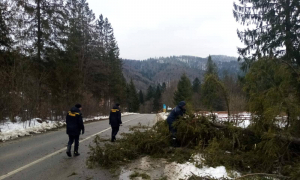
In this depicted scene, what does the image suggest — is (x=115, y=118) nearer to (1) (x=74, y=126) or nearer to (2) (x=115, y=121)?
(2) (x=115, y=121)

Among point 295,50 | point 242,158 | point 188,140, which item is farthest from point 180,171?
point 295,50

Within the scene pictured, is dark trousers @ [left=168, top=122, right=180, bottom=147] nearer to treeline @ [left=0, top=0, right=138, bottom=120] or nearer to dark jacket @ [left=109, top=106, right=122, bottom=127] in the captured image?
dark jacket @ [left=109, top=106, right=122, bottom=127]

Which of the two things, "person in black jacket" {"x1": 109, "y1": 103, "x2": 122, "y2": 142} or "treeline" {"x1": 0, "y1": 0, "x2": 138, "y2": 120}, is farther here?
"treeline" {"x1": 0, "y1": 0, "x2": 138, "y2": 120}

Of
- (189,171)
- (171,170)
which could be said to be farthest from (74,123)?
(189,171)

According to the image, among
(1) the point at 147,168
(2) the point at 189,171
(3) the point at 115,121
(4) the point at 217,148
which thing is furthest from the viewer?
(3) the point at 115,121

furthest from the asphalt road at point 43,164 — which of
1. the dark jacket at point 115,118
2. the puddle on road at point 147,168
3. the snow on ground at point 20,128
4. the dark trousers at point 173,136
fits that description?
the dark trousers at point 173,136

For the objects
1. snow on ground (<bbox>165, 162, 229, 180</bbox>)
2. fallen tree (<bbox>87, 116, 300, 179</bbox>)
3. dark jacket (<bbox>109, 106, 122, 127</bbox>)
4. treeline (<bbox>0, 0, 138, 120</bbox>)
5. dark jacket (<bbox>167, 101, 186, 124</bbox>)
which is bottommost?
snow on ground (<bbox>165, 162, 229, 180</bbox>)

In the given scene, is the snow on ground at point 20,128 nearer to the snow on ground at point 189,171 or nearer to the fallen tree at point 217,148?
the fallen tree at point 217,148

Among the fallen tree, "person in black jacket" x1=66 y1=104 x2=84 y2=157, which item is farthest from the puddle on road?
"person in black jacket" x1=66 y1=104 x2=84 y2=157

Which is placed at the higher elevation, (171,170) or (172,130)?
(172,130)

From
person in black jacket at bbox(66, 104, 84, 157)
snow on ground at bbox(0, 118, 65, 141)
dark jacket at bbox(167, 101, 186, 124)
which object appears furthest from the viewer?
snow on ground at bbox(0, 118, 65, 141)

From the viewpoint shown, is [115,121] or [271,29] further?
[271,29]

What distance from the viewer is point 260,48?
15.2 m

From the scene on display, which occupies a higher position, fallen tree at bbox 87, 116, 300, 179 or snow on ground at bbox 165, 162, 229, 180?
fallen tree at bbox 87, 116, 300, 179
